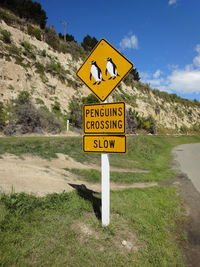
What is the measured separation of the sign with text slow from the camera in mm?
3879

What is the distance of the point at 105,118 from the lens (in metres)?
4.02

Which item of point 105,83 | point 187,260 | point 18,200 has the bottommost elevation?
point 187,260

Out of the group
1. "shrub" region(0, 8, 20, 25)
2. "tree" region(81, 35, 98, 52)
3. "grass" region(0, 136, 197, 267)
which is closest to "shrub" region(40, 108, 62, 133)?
"grass" region(0, 136, 197, 267)

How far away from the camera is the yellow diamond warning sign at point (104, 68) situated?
3.97m

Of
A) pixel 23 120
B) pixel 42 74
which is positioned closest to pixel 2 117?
pixel 23 120

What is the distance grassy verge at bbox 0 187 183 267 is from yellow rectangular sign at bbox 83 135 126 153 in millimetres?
1397

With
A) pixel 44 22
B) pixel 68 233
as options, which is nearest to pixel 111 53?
pixel 68 233

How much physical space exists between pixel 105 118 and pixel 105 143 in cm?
46

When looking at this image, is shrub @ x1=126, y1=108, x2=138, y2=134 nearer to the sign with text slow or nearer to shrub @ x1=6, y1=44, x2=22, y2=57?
shrub @ x1=6, y1=44, x2=22, y2=57

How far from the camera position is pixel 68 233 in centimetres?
372

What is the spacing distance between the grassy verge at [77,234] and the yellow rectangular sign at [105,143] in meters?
1.40

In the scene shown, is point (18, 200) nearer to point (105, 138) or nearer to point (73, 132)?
point (105, 138)

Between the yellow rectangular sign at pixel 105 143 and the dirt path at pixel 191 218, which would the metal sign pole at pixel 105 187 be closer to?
the yellow rectangular sign at pixel 105 143

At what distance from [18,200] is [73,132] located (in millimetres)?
19118
